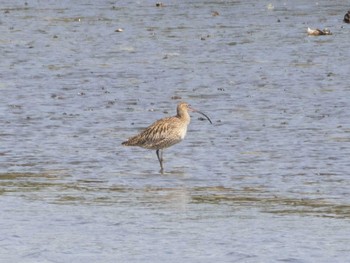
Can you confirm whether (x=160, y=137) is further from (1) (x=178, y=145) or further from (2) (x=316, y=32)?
(2) (x=316, y=32)

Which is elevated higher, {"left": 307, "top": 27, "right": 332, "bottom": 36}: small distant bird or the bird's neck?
{"left": 307, "top": 27, "right": 332, "bottom": 36}: small distant bird

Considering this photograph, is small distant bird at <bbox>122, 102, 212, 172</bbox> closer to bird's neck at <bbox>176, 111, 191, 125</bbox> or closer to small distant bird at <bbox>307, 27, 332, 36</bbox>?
bird's neck at <bbox>176, 111, 191, 125</bbox>

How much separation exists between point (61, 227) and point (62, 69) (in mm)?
16500

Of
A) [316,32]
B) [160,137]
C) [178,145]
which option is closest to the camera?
[160,137]

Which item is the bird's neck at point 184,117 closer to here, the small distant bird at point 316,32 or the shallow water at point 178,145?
the shallow water at point 178,145

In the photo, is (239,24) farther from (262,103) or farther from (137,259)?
(137,259)

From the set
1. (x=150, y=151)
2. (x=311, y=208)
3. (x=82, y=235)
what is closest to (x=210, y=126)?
(x=150, y=151)

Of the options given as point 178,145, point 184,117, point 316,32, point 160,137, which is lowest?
point 178,145

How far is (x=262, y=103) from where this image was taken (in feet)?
79.5

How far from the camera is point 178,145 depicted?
20.1 meters

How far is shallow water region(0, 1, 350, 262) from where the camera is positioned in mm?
12922

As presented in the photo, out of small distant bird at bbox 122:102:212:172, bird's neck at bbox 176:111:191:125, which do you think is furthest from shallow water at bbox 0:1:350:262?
bird's neck at bbox 176:111:191:125

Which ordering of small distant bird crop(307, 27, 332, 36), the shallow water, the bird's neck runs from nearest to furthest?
1. the shallow water
2. the bird's neck
3. small distant bird crop(307, 27, 332, 36)

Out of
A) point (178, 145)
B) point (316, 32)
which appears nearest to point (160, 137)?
point (178, 145)
